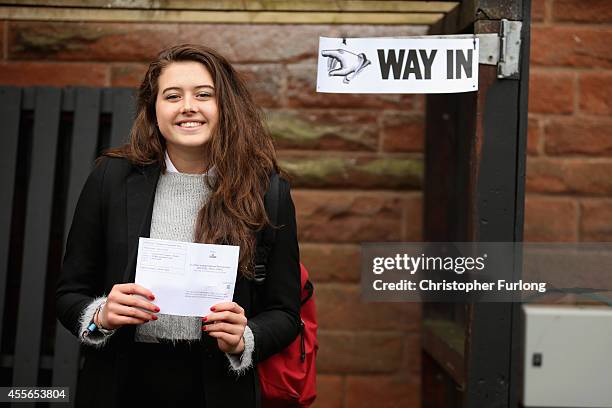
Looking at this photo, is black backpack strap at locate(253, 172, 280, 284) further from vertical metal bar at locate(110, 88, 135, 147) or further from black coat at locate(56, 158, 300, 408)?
vertical metal bar at locate(110, 88, 135, 147)

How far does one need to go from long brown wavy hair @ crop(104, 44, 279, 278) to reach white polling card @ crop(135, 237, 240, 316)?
0.08 metres

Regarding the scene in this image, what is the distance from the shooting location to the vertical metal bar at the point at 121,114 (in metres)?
3.34

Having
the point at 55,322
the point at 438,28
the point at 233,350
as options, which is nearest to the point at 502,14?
the point at 438,28

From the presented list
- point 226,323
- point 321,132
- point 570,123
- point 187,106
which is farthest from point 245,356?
point 570,123

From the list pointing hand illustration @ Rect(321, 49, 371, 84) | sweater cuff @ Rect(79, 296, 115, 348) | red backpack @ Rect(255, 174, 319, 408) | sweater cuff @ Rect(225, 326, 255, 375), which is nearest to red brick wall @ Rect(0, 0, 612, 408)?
pointing hand illustration @ Rect(321, 49, 371, 84)

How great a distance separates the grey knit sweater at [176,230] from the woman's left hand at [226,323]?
0.06m

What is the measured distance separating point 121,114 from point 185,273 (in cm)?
134

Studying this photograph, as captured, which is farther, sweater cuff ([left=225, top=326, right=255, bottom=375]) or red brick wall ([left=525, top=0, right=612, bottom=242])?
red brick wall ([left=525, top=0, right=612, bottom=242])

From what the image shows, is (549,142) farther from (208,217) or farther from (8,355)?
(8,355)

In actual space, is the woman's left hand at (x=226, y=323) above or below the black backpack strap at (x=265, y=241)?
below

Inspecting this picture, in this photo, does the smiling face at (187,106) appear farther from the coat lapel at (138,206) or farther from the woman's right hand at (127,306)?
the woman's right hand at (127,306)

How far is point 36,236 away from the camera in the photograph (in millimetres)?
3354

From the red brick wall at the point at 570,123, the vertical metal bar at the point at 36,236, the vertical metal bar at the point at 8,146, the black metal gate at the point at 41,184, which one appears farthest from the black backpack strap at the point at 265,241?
the red brick wall at the point at 570,123

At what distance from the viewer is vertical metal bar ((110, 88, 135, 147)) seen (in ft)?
11.0
